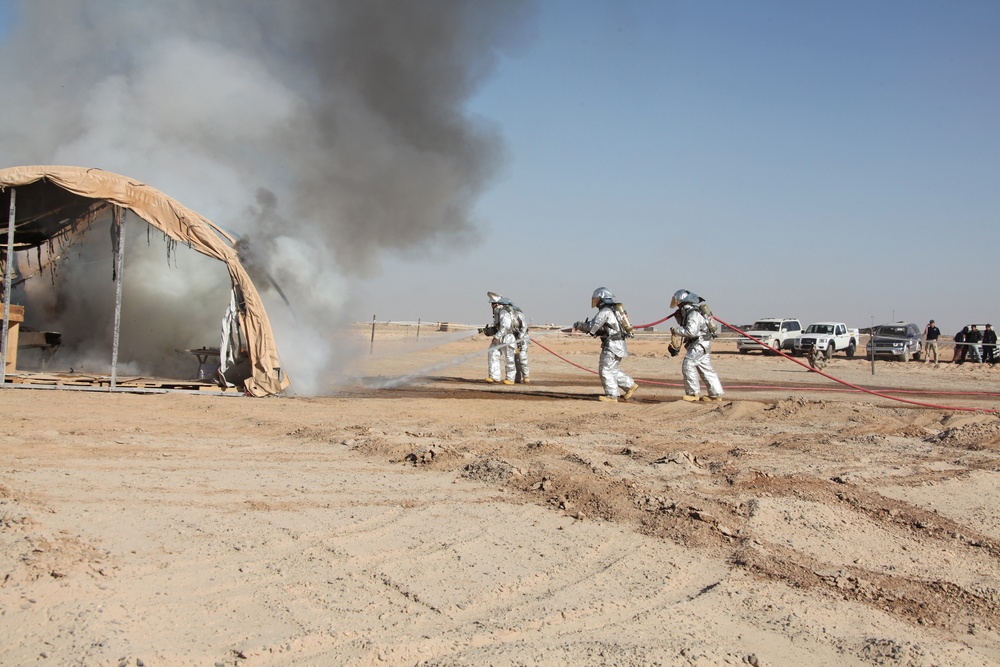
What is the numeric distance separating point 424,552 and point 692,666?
1.84 metres

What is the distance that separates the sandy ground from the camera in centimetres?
355

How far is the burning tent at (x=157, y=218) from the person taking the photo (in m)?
11.6

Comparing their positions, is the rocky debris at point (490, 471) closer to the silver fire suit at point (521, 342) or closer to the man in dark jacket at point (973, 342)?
the silver fire suit at point (521, 342)

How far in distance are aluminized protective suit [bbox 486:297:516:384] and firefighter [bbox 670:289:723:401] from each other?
14.2ft

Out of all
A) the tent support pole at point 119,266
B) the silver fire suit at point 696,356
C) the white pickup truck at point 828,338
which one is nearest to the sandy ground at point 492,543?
the tent support pole at point 119,266

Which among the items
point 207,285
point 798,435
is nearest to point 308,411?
point 207,285

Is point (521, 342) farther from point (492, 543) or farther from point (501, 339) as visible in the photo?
point (492, 543)

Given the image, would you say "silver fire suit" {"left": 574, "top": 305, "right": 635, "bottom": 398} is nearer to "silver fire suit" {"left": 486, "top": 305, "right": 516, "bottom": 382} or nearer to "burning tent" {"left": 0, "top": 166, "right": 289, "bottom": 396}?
"silver fire suit" {"left": 486, "top": 305, "right": 516, "bottom": 382}

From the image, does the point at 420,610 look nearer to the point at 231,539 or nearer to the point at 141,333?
the point at 231,539

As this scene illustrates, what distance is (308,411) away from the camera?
1087 centimetres

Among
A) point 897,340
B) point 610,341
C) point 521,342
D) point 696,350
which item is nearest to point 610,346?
point 610,341

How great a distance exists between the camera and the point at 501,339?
52.8 feet

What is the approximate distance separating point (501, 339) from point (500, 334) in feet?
0.34

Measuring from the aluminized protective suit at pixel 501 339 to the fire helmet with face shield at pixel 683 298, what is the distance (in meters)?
4.21
